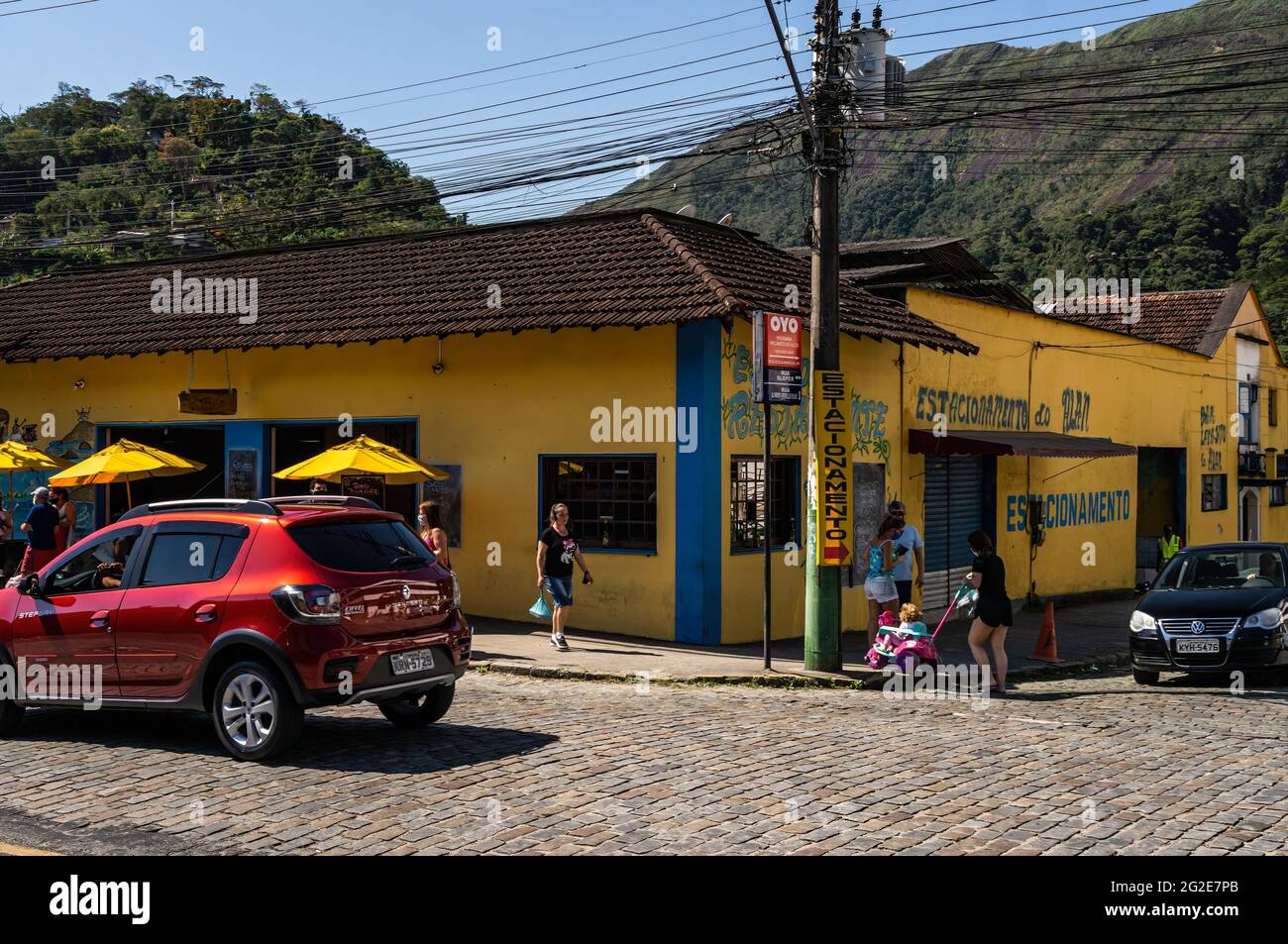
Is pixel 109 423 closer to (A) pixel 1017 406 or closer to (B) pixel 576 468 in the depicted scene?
(B) pixel 576 468

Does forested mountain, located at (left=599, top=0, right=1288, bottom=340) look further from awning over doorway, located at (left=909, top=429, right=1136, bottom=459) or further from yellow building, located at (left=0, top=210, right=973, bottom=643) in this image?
awning over doorway, located at (left=909, top=429, right=1136, bottom=459)

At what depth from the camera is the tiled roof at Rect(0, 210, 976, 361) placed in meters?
16.7

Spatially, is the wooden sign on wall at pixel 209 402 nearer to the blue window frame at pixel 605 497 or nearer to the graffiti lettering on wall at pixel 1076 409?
the blue window frame at pixel 605 497

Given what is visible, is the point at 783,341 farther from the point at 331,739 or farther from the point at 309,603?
the point at 309,603

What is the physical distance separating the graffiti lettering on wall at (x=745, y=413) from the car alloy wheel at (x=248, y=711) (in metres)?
8.57

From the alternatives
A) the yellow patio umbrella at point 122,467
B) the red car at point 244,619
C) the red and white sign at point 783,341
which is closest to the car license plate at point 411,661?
the red car at point 244,619

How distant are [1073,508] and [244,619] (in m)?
20.8

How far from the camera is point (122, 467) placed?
17953 millimetres

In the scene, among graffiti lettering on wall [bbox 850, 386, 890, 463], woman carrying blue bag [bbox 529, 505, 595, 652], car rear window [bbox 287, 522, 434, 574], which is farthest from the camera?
graffiti lettering on wall [bbox 850, 386, 890, 463]

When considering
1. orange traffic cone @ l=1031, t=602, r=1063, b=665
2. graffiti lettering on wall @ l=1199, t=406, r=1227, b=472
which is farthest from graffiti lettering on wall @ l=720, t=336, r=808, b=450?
graffiti lettering on wall @ l=1199, t=406, r=1227, b=472

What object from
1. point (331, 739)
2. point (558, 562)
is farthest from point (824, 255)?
point (331, 739)

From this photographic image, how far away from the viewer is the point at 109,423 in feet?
71.8

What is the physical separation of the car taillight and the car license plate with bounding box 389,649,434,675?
1.85 feet
